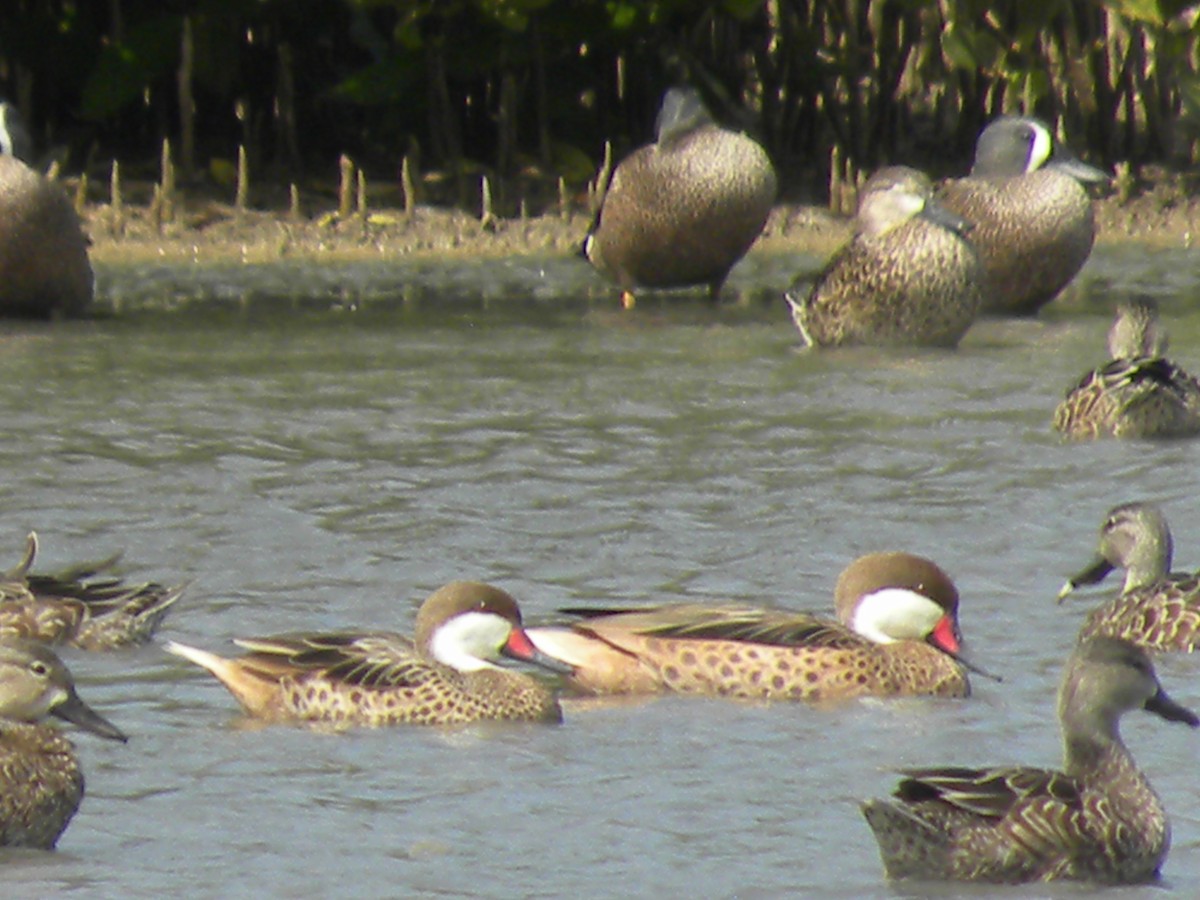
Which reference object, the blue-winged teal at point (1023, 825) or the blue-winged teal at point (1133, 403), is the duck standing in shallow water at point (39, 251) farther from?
the blue-winged teal at point (1023, 825)

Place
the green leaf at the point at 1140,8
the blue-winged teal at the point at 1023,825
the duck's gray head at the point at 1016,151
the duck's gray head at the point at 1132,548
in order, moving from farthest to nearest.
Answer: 1. the green leaf at the point at 1140,8
2. the duck's gray head at the point at 1016,151
3. the duck's gray head at the point at 1132,548
4. the blue-winged teal at the point at 1023,825

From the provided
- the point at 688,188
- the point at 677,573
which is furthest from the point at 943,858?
the point at 688,188

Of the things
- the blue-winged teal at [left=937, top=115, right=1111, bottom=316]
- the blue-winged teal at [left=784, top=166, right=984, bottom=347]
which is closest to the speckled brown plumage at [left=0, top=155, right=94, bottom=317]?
the blue-winged teal at [left=784, top=166, right=984, bottom=347]

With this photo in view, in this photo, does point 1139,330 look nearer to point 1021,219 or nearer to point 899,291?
point 899,291

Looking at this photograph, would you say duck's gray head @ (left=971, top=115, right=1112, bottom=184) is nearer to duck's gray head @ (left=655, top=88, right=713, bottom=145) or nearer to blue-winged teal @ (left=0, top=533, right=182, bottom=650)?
duck's gray head @ (left=655, top=88, right=713, bottom=145)

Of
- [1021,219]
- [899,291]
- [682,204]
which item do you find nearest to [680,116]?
[682,204]

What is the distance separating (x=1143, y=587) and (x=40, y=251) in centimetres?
717

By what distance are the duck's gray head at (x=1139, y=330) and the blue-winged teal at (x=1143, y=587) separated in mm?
3187

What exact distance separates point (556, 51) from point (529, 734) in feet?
35.5

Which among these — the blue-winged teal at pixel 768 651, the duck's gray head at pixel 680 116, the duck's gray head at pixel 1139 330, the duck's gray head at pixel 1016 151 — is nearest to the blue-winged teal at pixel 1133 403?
the duck's gray head at pixel 1139 330

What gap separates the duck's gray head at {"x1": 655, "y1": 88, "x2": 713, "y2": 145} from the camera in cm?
1409

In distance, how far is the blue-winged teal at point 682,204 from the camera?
45.6 ft

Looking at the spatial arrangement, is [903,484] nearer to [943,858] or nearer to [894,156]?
[943,858]

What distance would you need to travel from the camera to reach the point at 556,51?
16719mm
